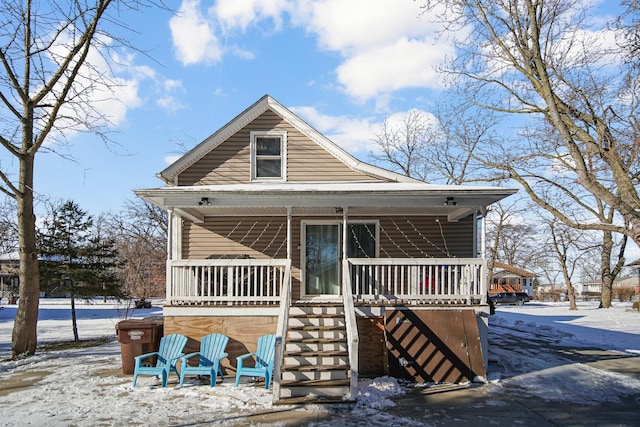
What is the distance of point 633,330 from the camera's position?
1739cm

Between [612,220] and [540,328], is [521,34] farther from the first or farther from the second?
[612,220]

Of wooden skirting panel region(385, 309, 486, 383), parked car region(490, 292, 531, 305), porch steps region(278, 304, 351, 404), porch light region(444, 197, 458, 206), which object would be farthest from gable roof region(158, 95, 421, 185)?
parked car region(490, 292, 531, 305)

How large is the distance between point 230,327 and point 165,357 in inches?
50.1

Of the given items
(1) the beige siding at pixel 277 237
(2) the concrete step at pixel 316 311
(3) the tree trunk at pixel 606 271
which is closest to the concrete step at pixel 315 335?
→ (2) the concrete step at pixel 316 311

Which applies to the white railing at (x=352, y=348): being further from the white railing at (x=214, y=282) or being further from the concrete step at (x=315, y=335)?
the white railing at (x=214, y=282)

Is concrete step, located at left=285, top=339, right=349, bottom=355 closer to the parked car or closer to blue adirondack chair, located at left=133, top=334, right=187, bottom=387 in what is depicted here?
blue adirondack chair, located at left=133, top=334, right=187, bottom=387

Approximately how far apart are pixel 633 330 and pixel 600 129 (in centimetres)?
876

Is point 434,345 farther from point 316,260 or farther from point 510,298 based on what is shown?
point 510,298

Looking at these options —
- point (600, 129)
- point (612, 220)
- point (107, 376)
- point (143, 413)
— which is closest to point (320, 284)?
point (107, 376)

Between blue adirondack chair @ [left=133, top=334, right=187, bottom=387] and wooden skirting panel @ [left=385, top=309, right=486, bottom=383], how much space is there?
12.4 ft

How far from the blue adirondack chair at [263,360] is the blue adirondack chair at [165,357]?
120cm

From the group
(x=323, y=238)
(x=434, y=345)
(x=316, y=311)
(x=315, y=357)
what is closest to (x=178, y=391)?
(x=315, y=357)

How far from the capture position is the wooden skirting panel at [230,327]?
967cm

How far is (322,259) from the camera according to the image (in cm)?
1248
